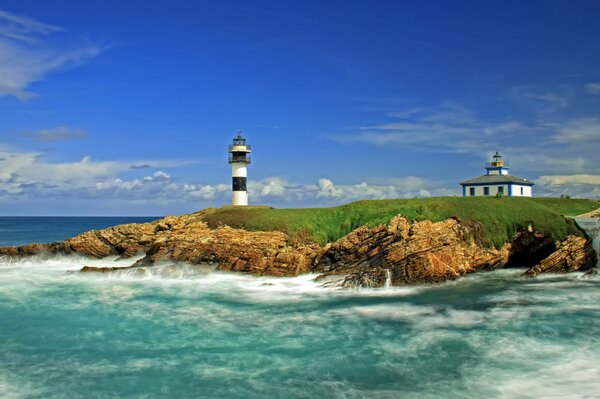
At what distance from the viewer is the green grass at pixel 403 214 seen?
31938 millimetres

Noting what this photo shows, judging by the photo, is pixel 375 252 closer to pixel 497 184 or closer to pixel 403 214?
pixel 403 214

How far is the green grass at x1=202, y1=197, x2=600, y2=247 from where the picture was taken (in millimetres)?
31938

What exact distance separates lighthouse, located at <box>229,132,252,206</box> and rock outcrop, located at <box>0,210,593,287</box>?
38.7ft

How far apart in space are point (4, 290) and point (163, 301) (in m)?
11.2

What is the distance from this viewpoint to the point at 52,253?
40125mm

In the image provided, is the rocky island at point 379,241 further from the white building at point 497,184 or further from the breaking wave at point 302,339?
the white building at point 497,184

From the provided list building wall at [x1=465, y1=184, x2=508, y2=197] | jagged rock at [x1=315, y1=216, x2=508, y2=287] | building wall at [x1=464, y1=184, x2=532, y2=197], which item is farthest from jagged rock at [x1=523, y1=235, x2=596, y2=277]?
building wall at [x1=464, y1=184, x2=532, y2=197]

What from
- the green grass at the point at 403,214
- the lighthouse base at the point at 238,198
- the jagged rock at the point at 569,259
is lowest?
the jagged rock at the point at 569,259

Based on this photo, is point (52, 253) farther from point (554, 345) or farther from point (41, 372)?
point (554, 345)

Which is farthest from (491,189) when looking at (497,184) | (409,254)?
(409,254)

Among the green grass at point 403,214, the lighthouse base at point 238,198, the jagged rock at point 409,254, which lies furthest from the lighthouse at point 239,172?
the jagged rock at point 409,254

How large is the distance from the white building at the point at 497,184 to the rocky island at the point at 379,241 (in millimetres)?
18755

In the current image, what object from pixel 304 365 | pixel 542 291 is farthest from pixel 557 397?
pixel 542 291

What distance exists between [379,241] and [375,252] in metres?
1.07
